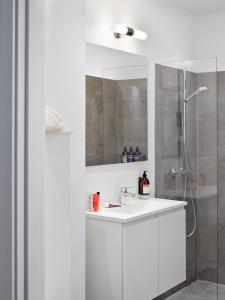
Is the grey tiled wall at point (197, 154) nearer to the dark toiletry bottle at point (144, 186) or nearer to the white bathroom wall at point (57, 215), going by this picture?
the dark toiletry bottle at point (144, 186)

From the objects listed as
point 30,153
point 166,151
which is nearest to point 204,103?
point 166,151

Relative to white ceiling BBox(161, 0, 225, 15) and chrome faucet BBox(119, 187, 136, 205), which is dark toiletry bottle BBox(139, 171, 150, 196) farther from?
white ceiling BBox(161, 0, 225, 15)

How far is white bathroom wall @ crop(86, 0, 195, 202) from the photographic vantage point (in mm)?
3062

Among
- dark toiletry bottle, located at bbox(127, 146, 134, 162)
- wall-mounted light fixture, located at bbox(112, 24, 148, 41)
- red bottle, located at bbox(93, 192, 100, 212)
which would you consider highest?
wall-mounted light fixture, located at bbox(112, 24, 148, 41)

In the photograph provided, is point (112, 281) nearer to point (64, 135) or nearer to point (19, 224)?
point (64, 135)

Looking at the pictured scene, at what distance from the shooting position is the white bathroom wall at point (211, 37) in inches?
160

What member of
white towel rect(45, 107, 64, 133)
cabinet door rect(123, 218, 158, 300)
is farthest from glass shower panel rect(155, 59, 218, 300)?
white towel rect(45, 107, 64, 133)

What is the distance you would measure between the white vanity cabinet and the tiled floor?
0.52 meters

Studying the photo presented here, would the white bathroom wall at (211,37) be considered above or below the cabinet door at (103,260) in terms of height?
above

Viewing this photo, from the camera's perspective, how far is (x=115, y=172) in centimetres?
327

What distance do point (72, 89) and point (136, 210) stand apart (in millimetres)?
1165

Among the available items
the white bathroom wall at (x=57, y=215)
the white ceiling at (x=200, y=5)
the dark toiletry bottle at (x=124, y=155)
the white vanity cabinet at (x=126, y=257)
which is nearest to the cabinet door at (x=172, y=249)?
the white vanity cabinet at (x=126, y=257)

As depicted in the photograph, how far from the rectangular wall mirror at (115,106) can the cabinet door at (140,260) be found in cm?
57

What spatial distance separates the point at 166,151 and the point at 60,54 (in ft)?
Answer: 4.88
